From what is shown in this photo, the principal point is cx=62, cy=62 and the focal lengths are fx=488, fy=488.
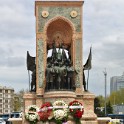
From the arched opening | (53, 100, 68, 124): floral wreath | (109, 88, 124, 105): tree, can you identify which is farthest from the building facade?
(53, 100, 68, 124): floral wreath

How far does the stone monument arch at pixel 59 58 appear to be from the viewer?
2961cm

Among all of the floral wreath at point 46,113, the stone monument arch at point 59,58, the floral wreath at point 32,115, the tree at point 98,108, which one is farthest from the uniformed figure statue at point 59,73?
the tree at point 98,108

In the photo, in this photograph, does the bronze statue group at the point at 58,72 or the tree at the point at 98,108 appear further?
the tree at the point at 98,108

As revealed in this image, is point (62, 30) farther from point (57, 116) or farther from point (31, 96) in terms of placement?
point (57, 116)

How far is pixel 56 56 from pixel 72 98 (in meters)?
2.97

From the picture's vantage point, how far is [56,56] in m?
30.3

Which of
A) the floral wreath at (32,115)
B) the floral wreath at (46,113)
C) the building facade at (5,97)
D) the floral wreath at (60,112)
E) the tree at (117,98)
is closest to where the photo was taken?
the floral wreath at (60,112)

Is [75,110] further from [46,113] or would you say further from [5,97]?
[5,97]

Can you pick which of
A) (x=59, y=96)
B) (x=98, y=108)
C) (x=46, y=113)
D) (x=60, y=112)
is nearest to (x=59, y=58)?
(x=59, y=96)

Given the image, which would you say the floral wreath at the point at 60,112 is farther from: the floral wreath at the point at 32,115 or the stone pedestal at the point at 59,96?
the stone pedestal at the point at 59,96

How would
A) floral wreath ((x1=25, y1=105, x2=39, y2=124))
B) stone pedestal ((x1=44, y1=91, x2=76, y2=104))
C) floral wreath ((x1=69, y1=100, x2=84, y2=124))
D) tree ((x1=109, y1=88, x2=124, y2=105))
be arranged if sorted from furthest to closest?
tree ((x1=109, y1=88, x2=124, y2=105)) < stone pedestal ((x1=44, y1=91, x2=76, y2=104)) < floral wreath ((x1=25, y1=105, x2=39, y2=124)) < floral wreath ((x1=69, y1=100, x2=84, y2=124))

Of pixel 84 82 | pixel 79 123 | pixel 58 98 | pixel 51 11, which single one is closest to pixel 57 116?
pixel 79 123

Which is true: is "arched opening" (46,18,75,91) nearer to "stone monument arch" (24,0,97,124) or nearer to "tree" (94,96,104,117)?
"stone monument arch" (24,0,97,124)

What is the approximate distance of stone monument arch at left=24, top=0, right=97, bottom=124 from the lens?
97.1 feet
